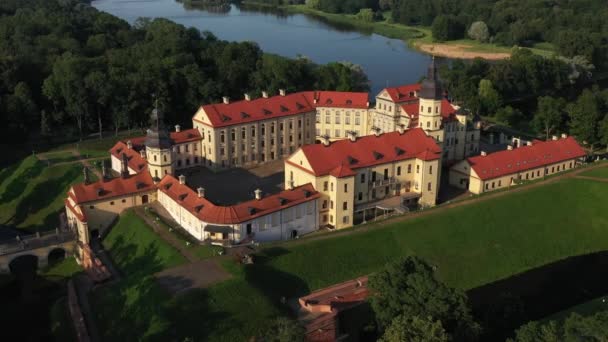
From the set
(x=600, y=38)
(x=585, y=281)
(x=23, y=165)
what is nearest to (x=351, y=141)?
(x=585, y=281)

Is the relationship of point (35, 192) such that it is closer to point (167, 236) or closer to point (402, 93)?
point (167, 236)

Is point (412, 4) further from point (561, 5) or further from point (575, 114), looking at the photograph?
point (575, 114)

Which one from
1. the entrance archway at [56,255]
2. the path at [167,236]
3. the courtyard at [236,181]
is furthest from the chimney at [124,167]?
the entrance archway at [56,255]

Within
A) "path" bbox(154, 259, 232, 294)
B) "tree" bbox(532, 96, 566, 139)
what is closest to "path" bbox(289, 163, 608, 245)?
"path" bbox(154, 259, 232, 294)

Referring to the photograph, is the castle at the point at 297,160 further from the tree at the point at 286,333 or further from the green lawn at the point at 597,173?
the tree at the point at 286,333

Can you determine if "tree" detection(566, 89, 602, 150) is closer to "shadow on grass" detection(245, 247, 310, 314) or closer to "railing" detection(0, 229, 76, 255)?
"shadow on grass" detection(245, 247, 310, 314)
